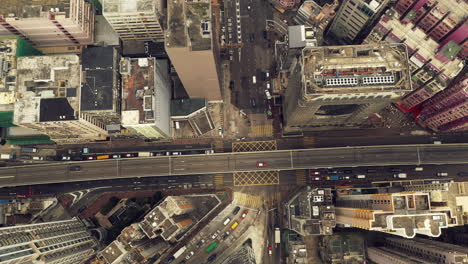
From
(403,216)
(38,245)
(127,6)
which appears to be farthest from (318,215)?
(127,6)

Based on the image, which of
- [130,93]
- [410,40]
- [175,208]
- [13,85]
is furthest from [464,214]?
[13,85]

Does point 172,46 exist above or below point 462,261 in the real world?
above

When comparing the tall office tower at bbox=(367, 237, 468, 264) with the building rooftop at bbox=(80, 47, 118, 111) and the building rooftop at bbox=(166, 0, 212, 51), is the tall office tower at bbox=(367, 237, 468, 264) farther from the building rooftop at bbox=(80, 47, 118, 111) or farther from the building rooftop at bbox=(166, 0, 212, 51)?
the building rooftop at bbox=(80, 47, 118, 111)

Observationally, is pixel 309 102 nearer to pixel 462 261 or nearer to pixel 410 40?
pixel 410 40

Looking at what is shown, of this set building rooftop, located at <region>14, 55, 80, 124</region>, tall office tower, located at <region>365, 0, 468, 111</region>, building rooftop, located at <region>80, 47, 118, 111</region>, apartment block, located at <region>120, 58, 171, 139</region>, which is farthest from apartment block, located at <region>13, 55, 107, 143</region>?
tall office tower, located at <region>365, 0, 468, 111</region>

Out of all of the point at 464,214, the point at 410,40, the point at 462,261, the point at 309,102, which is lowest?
the point at 462,261

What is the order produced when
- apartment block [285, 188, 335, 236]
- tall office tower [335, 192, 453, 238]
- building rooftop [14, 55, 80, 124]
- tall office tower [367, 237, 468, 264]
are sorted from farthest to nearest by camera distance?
1. building rooftop [14, 55, 80, 124]
2. apartment block [285, 188, 335, 236]
3. tall office tower [367, 237, 468, 264]
4. tall office tower [335, 192, 453, 238]

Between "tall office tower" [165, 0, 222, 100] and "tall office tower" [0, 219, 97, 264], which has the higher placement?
"tall office tower" [165, 0, 222, 100]
